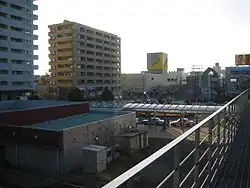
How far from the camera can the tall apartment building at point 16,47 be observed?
18.8 meters

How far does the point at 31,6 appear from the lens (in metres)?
21.6

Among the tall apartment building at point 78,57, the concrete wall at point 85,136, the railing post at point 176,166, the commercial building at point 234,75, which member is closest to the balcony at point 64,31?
the tall apartment building at point 78,57

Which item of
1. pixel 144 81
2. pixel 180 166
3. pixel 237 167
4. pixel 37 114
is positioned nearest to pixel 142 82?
pixel 144 81

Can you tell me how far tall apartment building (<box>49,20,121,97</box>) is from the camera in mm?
26688

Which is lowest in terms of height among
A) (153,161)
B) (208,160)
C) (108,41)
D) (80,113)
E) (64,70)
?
(80,113)

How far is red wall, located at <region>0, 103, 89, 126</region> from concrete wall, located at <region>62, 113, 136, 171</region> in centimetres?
238

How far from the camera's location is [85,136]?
8164 mm

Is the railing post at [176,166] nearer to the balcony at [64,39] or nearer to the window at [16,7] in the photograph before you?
the window at [16,7]

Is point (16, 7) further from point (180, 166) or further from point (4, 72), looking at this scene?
point (180, 166)

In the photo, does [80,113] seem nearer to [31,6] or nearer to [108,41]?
[31,6]

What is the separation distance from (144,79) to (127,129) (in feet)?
86.6

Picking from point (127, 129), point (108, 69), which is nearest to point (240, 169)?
point (127, 129)

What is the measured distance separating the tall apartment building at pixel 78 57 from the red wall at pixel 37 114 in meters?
15.5

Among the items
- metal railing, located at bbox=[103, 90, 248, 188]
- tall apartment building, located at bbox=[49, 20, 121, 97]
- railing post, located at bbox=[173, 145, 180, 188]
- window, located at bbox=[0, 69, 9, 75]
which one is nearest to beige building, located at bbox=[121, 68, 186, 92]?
tall apartment building, located at bbox=[49, 20, 121, 97]
